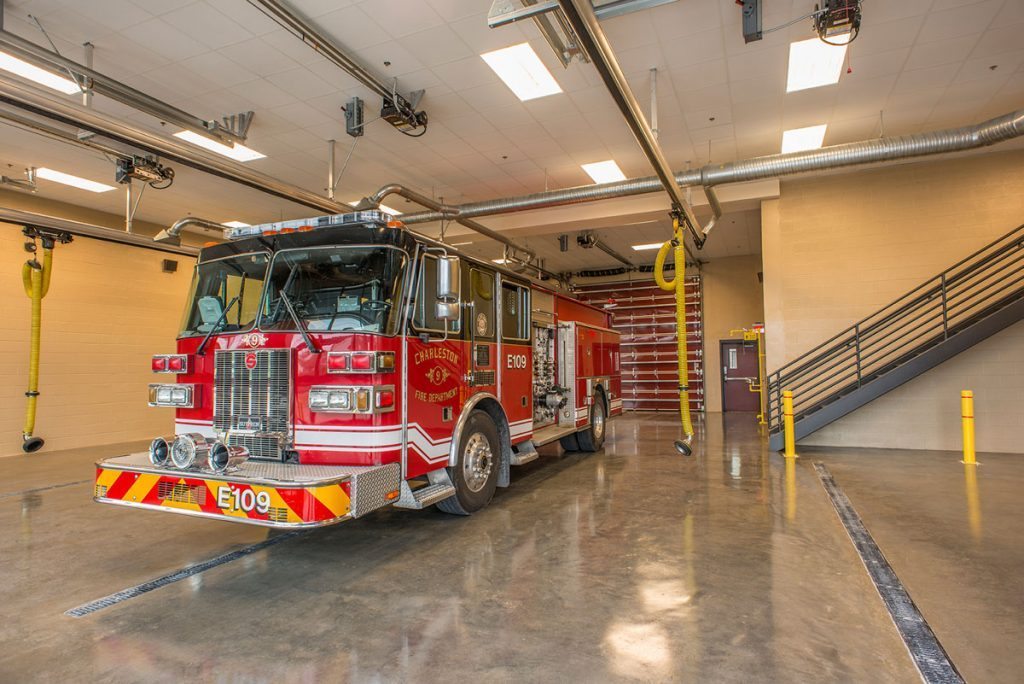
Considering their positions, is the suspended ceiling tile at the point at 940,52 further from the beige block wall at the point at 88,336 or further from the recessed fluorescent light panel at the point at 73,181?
the beige block wall at the point at 88,336

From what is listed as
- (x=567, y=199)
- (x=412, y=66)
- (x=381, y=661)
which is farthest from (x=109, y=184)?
(x=381, y=661)

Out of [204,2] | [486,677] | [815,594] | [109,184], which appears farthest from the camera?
[109,184]

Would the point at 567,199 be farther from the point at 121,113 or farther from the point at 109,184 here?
the point at 109,184

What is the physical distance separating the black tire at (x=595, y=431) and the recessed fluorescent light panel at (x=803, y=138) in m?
4.83

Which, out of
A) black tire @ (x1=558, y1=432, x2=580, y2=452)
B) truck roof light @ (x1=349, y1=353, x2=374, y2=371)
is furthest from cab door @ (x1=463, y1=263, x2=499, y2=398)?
black tire @ (x1=558, y1=432, x2=580, y2=452)

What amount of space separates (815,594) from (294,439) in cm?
351

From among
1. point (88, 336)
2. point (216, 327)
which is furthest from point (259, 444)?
point (88, 336)

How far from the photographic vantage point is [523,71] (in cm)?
630

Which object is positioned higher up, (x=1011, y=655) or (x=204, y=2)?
(x=204, y=2)

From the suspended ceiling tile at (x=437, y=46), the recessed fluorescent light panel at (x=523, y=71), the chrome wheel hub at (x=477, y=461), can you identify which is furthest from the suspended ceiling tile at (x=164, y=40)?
the chrome wheel hub at (x=477, y=461)

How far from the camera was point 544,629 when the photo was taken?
2857mm

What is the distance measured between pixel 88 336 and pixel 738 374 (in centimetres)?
1665

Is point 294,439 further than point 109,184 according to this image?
No

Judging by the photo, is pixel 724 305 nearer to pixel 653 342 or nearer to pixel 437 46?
pixel 653 342
